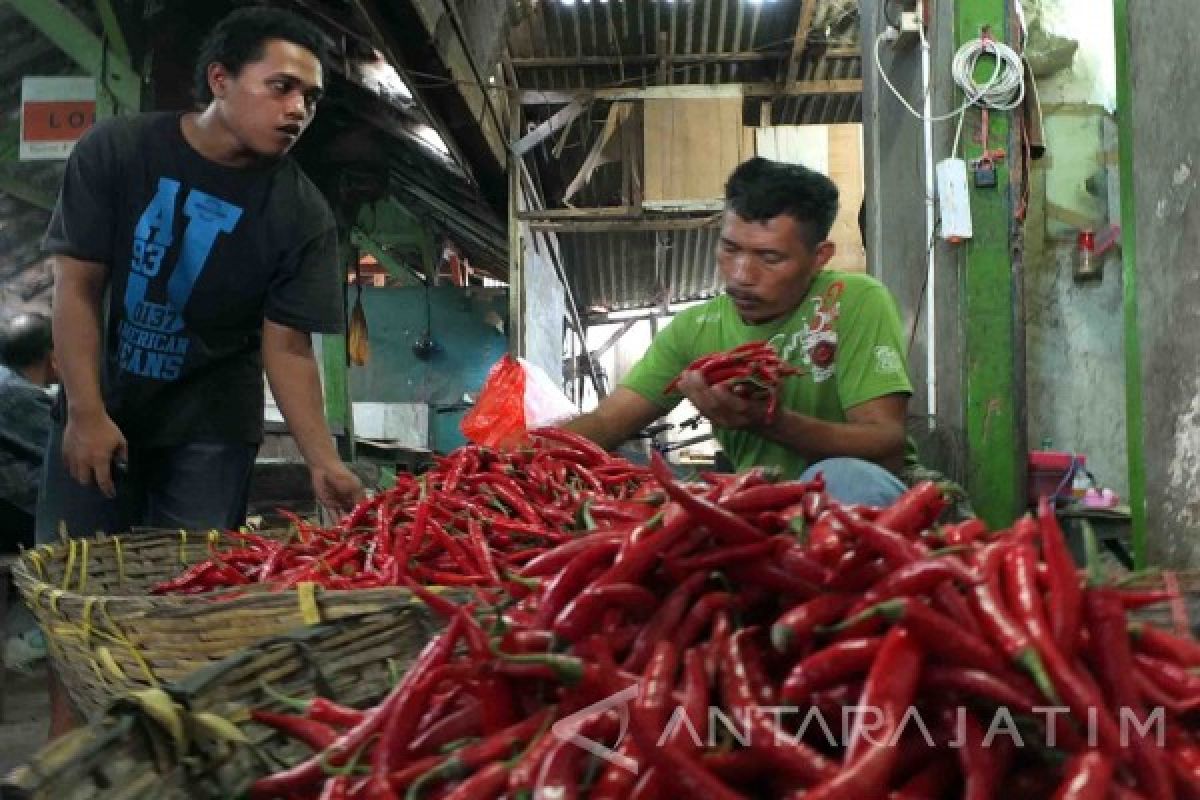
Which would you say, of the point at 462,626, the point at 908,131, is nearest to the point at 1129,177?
the point at 908,131

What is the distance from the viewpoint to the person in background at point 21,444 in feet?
16.1

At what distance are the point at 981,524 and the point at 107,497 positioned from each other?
9.28ft

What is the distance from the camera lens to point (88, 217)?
9.90 ft

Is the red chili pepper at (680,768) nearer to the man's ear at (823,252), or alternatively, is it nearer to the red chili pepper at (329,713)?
the red chili pepper at (329,713)

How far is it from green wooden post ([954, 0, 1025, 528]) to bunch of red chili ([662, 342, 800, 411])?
7.09 ft

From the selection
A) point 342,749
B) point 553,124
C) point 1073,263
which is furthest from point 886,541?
point 553,124

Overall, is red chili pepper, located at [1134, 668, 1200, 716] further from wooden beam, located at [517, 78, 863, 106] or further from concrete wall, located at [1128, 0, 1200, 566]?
wooden beam, located at [517, 78, 863, 106]

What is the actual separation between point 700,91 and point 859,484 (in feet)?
23.0

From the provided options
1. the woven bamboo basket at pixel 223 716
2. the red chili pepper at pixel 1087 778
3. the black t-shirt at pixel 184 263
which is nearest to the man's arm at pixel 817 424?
the woven bamboo basket at pixel 223 716

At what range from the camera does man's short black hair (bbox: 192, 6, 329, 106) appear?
120 inches

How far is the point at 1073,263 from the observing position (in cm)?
580

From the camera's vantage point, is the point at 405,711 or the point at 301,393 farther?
the point at 301,393

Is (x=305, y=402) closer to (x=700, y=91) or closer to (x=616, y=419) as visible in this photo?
(x=616, y=419)

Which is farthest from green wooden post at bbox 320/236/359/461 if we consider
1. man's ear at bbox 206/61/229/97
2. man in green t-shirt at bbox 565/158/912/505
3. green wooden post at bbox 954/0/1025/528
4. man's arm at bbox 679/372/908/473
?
man's arm at bbox 679/372/908/473
